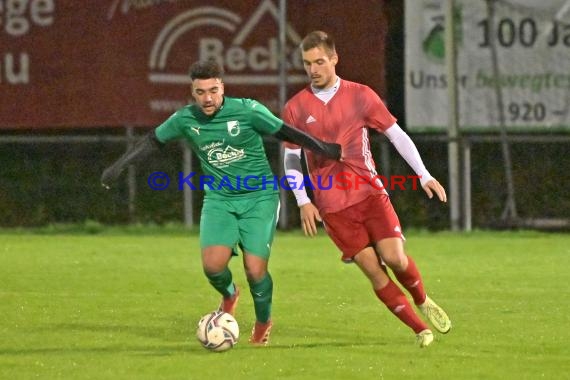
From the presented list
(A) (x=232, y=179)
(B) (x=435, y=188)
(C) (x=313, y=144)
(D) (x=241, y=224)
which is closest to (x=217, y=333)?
(D) (x=241, y=224)

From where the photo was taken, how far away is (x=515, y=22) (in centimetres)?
1761

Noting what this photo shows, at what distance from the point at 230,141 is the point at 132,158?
2.05 ft

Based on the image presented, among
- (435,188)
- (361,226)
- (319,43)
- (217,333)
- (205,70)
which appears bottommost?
(217,333)

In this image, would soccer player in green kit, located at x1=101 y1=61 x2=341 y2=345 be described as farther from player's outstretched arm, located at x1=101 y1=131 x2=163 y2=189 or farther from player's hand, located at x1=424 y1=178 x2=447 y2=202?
player's hand, located at x1=424 y1=178 x2=447 y2=202

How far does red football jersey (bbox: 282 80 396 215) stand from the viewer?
880cm

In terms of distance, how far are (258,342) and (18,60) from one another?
9.66 meters

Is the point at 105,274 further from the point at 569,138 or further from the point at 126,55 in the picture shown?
the point at 569,138

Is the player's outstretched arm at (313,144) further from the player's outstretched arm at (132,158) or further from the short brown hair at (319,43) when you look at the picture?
the player's outstretched arm at (132,158)

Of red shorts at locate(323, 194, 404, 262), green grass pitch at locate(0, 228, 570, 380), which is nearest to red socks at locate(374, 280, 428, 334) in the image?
green grass pitch at locate(0, 228, 570, 380)

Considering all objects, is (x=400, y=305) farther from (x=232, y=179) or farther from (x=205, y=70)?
(x=205, y=70)

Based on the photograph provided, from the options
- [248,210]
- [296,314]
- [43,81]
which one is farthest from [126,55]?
[248,210]

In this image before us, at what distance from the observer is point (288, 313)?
34.3ft

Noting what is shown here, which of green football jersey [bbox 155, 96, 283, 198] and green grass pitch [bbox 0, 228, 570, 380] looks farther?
green football jersey [bbox 155, 96, 283, 198]

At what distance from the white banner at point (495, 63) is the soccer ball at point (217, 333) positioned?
935cm
